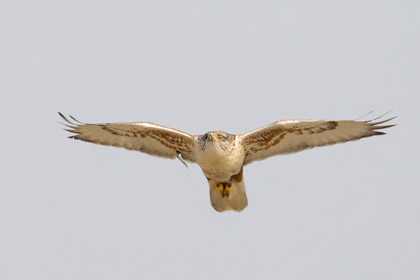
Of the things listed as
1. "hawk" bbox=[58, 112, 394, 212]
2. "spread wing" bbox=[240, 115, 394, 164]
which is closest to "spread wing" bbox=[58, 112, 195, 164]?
"hawk" bbox=[58, 112, 394, 212]

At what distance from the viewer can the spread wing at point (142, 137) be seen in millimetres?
14664

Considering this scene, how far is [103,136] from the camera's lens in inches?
597

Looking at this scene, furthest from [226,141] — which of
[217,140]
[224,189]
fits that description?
[224,189]

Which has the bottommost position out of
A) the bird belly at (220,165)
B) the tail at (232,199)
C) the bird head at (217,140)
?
the tail at (232,199)

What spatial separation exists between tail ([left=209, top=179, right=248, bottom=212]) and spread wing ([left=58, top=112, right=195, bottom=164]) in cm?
83

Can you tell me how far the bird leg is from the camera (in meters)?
14.9

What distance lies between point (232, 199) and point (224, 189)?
32cm

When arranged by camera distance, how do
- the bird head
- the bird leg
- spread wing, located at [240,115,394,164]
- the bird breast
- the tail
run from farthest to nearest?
1. the tail
2. the bird leg
3. spread wing, located at [240,115,394,164]
4. the bird breast
5. the bird head

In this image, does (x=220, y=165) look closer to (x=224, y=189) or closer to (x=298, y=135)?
(x=224, y=189)

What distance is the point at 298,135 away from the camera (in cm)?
1469

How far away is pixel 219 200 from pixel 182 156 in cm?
113

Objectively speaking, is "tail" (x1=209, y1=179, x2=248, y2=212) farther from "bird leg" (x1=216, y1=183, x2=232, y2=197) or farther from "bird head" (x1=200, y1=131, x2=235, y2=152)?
"bird head" (x1=200, y1=131, x2=235, y2=152)

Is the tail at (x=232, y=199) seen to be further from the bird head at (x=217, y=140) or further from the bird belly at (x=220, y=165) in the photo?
the bird head at (x=217, y=140)

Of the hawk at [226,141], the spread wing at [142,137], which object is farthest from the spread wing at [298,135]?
the spread wing at [142,137]
